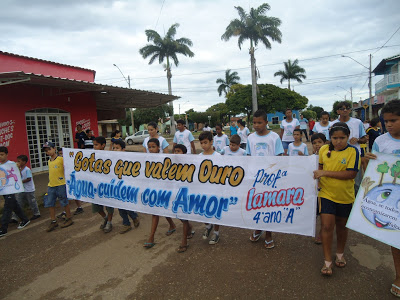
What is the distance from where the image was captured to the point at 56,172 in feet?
15.3

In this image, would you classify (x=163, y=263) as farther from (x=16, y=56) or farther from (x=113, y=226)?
(x=16, y=56)

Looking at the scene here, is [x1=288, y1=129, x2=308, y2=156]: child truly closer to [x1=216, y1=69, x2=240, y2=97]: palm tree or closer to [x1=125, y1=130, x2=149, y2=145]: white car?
[x1=125, y1=130, x2=149, y2=145]: white car

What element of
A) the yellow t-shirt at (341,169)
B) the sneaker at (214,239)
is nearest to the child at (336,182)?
the yellow t-shirt at (341,169)

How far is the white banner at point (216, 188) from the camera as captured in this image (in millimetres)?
2973

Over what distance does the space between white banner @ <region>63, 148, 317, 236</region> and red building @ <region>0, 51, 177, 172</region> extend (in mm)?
5236

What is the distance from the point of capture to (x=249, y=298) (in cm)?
243

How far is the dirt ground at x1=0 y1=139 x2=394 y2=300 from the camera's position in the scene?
2.54 meters

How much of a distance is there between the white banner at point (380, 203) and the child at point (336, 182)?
5.7 inches

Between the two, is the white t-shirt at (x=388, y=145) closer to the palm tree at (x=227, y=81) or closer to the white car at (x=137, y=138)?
the white car at (x=137, y=138)

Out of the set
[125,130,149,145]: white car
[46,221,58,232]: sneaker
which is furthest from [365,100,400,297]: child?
[125,130,149,145]: white car

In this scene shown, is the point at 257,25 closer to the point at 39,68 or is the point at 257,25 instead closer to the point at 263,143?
the point at 39,68

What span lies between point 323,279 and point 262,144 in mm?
1674

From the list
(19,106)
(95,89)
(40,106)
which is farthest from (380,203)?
(40,106)

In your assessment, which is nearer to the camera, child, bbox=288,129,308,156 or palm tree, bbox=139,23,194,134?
child, bbox=288,129,308,156
